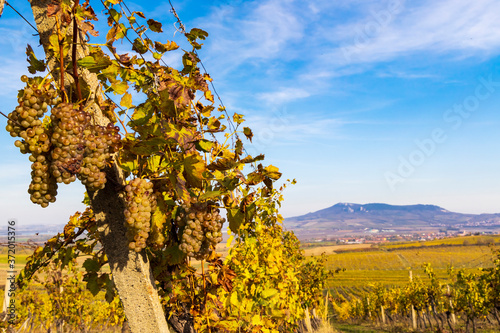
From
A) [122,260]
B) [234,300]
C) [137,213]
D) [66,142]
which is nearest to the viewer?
[66,142]

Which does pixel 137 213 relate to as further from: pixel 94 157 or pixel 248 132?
pixel 248 132

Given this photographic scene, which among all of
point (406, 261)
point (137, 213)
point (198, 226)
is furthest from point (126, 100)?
point (406, 261)

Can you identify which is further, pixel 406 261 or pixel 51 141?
pixel 406 261

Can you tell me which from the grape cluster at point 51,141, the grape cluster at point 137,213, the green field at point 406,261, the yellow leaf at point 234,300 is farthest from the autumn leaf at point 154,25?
the green field at point 406,261

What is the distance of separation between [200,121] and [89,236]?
1.31 meters

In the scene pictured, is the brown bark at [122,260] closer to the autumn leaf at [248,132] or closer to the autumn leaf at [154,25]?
the autumn leaf at [154,25]

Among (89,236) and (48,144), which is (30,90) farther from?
(89,236)

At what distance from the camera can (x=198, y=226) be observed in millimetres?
1482

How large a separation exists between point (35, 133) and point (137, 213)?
1.47ft

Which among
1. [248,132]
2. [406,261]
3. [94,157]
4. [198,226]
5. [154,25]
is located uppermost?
[154,25]

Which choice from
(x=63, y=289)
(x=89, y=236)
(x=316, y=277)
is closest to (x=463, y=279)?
(x=316, y=277)

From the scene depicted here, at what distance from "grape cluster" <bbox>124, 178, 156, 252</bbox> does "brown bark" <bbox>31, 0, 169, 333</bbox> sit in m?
0.09

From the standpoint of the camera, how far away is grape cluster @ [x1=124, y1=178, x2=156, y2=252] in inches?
48.9

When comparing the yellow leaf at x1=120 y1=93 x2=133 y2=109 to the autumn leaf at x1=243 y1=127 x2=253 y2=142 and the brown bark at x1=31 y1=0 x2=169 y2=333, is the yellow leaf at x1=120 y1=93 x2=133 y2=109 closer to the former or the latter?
the brown bark at x1=31 y1=0 x2=169 y2=333
